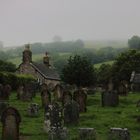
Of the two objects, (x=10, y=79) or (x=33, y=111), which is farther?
(x=10, y=79)

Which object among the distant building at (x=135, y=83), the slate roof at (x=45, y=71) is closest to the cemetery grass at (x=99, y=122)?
Result: the distant building at (x=135, y=83)

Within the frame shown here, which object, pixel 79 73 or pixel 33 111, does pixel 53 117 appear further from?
pixel 79 73

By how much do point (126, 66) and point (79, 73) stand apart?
2475 centimetres

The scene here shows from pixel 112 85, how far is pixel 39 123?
2789cm

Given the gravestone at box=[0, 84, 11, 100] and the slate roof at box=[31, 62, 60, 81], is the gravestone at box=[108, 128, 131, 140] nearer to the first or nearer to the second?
the gravestone at box=[0, 84, 11, 100]

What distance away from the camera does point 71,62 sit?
69438 millimetres

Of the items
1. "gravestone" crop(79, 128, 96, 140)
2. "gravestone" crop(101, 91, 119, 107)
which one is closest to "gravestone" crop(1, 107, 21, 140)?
"gravestone" crop(79, 128, 96, 140)

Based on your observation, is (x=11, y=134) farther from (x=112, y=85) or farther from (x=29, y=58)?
(x=29, y=58)

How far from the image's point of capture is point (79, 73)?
67812 mm

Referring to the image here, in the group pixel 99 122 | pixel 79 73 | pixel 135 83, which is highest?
pixel 79 73

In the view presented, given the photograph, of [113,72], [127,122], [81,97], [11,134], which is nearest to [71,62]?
[113,72]

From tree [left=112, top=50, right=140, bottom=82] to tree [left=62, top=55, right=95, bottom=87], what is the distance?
1856 cm

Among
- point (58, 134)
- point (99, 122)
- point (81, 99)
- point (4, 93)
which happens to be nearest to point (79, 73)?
point (4, 93)

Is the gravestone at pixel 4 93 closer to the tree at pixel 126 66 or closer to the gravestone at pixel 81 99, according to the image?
the gravestone at pixel 81 99
